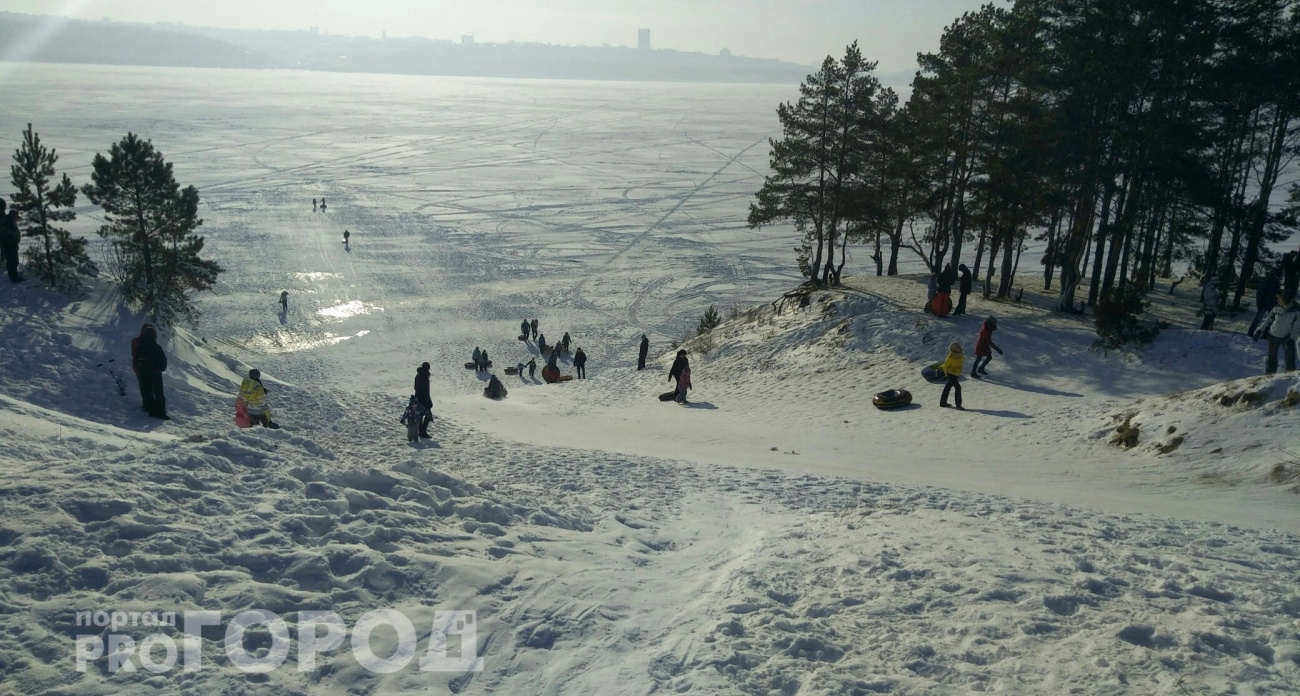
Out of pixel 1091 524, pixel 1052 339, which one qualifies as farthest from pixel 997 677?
pixel 1052 339

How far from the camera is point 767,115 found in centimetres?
17225

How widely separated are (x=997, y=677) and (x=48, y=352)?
54.8 ft

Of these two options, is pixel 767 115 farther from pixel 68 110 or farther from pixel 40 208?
pixel 40 208

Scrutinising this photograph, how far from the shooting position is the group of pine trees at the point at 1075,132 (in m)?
18.9

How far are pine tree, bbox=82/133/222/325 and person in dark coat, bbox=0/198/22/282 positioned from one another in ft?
6.76

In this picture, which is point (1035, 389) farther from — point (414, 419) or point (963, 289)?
point (414, 419)

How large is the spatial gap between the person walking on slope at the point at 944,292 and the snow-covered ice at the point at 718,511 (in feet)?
1.91

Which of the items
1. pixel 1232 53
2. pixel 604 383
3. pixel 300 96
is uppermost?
pixel 300 96

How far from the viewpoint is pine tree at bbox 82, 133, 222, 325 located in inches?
808

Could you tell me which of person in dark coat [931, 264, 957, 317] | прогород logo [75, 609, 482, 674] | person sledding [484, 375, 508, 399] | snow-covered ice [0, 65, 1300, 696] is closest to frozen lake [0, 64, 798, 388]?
person sledding [484, 375, 508, 399]

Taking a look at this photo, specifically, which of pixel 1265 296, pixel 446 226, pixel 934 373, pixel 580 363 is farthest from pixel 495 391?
pixel 446 226

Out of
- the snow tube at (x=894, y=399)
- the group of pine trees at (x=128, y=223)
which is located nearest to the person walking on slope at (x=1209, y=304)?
the snow tube at (x=894, y=399)

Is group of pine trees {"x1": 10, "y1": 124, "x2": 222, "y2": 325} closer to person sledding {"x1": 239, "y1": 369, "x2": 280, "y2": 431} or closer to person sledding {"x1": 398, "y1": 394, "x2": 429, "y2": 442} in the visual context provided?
person sledding {"x1": 239, "y1": 369, "x2": 280, "y2": 431}

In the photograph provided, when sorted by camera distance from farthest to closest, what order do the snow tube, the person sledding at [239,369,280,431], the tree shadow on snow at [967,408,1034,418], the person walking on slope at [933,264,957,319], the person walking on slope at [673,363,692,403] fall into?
the person walking on slope at [933,264,957,319] → the person walking on slope at [673,363,692,403] → the snow tube → the tree shadow on snow at [967,408,1034,418] → the person sledding at [239,369,280,431]
